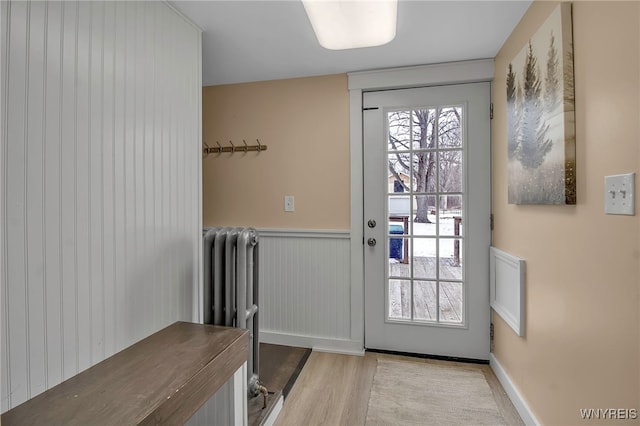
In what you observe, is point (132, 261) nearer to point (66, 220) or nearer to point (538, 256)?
point (66, 220)

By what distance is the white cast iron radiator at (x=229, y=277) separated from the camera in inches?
64.1

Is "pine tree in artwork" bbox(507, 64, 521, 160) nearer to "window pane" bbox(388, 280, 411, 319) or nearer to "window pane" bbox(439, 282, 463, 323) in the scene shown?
"window pane" bbox(439, 282, 463, 323)

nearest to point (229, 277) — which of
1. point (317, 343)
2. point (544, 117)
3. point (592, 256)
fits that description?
point (317, 343)

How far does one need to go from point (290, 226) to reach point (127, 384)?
5.62 feet

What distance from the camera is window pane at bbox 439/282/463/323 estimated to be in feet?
7.60

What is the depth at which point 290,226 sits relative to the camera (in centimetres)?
255

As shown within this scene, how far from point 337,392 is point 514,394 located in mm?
1029

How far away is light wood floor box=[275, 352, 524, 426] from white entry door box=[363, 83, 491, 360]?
228mm

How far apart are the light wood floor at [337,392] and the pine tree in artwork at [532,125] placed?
1.41 m

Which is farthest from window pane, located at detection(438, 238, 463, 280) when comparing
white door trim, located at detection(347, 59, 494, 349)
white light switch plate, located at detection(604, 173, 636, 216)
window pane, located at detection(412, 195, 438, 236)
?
white light switch plate, located at detection(604, 173, 636, 216)

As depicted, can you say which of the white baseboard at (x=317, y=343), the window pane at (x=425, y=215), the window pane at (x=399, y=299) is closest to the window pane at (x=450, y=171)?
the window pane at (x=425, y=215)

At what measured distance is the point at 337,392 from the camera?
1.94m

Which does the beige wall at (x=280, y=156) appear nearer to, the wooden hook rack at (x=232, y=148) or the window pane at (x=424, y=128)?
the wooden hook rack at (x=232, y=148)

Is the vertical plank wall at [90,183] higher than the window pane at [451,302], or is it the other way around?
the vertical plank wall at [90,183]
